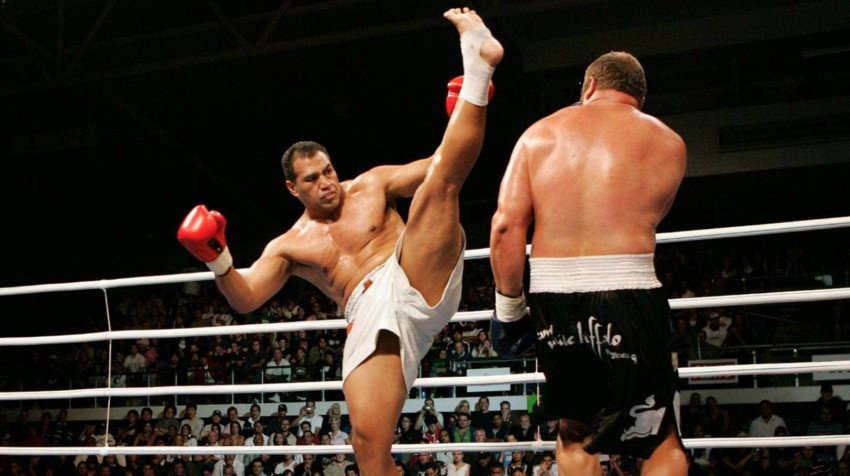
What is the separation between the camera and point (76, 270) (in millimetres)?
13828

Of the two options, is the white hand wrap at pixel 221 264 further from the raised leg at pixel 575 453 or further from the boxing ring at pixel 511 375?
the raised leg at pixel 575 453

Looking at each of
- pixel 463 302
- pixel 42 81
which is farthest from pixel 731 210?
pixel 42 81

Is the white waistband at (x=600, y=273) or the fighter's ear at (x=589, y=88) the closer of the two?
the white waistband at (x=600, y=273)

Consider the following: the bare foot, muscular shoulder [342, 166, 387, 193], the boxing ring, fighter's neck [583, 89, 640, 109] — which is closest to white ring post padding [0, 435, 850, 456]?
the boxing ring

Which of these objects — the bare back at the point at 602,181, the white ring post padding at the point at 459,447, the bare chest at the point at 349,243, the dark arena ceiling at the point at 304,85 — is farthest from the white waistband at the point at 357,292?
the dark arena ceiling at the point at 304,85

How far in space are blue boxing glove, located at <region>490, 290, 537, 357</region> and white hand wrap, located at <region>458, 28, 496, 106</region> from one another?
489mm

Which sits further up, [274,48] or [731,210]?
[274,48]

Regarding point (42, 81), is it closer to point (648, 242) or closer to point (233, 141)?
point (233, 141)

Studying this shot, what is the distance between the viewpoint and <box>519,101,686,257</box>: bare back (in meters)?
1.79

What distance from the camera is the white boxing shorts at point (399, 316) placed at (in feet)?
7.36

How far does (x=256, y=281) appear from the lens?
98.6 inches

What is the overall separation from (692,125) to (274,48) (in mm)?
4657

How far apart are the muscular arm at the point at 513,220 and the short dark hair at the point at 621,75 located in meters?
0.25

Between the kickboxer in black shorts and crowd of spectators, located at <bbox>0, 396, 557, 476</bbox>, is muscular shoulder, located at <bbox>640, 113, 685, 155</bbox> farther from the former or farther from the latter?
crowd of spectators, located at <bbox>0, 396, 557, 476</bbox>
